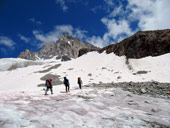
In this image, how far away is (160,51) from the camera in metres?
35.2

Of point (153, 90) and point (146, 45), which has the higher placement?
point (146, 45)

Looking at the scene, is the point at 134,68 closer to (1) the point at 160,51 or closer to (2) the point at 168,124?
(1) the point at 160,51

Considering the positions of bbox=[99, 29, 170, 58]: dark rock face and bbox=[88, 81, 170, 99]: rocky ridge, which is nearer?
bbox=[88, 81, 170, 99]: rocky ridge

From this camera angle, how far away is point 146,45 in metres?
39.6

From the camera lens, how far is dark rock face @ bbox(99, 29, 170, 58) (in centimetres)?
3566

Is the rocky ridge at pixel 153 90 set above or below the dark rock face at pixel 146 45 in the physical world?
below

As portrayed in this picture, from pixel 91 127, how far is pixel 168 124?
356 cm

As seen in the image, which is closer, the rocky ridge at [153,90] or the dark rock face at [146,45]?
the rocky ridge at [153,90]

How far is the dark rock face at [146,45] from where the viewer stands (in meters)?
35.7

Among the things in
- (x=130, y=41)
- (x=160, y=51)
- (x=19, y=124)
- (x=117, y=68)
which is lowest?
(x=19, y=124)

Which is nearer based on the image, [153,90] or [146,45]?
[153,90]

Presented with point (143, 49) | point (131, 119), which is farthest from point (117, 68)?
point (131, 119)

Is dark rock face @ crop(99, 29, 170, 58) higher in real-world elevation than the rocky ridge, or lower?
higher

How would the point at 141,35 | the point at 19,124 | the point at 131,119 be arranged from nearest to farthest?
the point at 19,124, the point at 131,119, the point at 141,35
